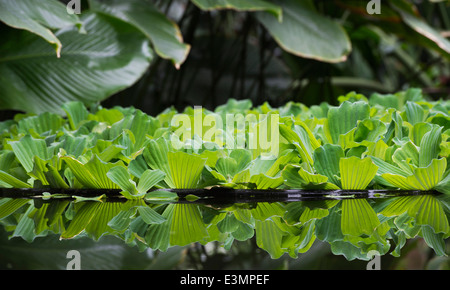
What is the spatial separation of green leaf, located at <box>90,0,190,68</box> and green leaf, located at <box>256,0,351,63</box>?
14.8 inches

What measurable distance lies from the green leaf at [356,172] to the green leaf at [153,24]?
70 centimetres

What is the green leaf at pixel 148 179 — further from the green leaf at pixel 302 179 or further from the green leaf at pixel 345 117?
the green leaf at pixel 345 117

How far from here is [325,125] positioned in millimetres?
774

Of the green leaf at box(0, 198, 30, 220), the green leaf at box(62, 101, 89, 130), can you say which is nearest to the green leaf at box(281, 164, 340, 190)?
the green leaf at box(0, 198, 30, 220)

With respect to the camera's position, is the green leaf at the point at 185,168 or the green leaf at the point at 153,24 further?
the green leaf at the point at 153,24

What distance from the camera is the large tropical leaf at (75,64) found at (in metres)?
1.21

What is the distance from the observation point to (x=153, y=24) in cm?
143

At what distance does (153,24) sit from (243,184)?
90 centimetres

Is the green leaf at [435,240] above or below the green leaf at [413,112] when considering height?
above

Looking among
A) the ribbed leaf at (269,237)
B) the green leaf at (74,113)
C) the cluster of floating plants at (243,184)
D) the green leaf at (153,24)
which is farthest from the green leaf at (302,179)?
the green leaf at (153,24)

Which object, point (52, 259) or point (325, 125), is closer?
point (52, 259)

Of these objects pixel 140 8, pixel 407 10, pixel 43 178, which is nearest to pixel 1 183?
pixel 43 178
